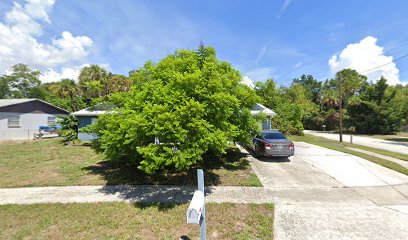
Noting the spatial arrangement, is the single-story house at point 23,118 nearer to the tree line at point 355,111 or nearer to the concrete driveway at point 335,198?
the concrete driveway at point 335,198

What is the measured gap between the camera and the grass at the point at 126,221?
14.0 feet

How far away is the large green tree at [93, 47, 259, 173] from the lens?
Result: 528 cm

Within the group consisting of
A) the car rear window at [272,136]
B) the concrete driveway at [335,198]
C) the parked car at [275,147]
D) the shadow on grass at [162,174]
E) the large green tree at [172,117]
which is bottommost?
the concrete driveway at [335,198]

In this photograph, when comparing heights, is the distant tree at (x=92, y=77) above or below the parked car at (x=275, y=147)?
above

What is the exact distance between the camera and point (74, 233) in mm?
4305

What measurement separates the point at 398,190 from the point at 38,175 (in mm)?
13281

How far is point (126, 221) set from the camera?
475 cm

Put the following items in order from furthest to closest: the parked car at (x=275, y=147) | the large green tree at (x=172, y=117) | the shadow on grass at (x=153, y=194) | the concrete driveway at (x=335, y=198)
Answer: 1. the parked car at (x=275, y=147)
2. the shadow on grass at (x=153, y=194)
3. the large green tree at (x=172, y=117)
4. the concrete driveway at (x=335, y=198)

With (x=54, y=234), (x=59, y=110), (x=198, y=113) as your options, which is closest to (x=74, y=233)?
(x=54, y=234)

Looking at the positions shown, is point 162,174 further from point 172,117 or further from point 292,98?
point 292,98

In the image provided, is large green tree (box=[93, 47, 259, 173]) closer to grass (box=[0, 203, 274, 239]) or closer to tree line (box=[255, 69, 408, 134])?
grass (box=[0, 203, 274, 239])

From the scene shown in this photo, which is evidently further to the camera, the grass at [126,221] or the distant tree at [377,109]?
the distant tree at [377,109]

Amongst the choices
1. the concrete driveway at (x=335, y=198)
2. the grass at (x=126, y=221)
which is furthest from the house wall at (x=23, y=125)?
the concrete driveway at (x=335, y=198)

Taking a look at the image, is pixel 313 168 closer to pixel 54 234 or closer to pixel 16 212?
pixel 54 234
